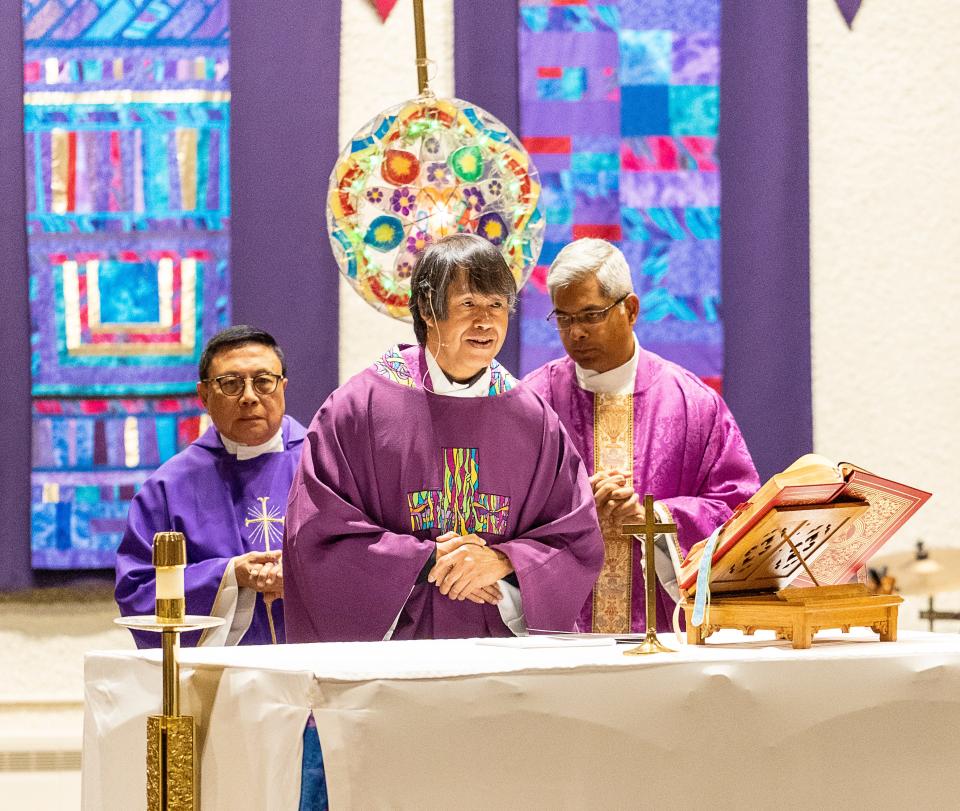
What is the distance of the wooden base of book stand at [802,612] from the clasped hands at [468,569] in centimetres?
59

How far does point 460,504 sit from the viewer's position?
10.4 ft

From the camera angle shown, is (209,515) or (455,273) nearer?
(455,273)

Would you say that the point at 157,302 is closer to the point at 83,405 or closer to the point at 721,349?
the point at 83,405

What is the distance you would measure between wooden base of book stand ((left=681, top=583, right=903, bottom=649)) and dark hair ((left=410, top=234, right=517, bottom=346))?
38.6 inches

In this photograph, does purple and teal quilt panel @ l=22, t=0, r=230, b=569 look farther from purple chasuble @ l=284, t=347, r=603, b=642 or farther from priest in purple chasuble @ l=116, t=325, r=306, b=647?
purple chasuble @ l=284, t=347, r=603, b=642

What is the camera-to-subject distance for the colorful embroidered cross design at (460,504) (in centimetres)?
316

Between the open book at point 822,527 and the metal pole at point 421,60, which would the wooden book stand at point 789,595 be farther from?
the metal pole at point 421,60

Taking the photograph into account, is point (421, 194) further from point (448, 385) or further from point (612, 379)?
point (448, 385)

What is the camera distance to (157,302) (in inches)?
224

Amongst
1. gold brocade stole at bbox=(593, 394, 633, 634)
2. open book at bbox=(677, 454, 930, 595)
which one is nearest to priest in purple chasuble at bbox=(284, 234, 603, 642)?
open book at bbox=(677, 454, 930, 595)

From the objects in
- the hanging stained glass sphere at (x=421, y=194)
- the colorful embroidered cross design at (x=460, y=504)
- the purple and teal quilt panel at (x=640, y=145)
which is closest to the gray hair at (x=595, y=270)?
the hanging stained glass sphere at (x=421, y=194)

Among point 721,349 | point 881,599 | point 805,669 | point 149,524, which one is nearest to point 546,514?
point 881,599

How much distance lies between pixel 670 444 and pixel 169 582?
2494 millimetres

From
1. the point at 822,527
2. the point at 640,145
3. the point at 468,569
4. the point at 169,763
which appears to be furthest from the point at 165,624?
the point at 640,145
